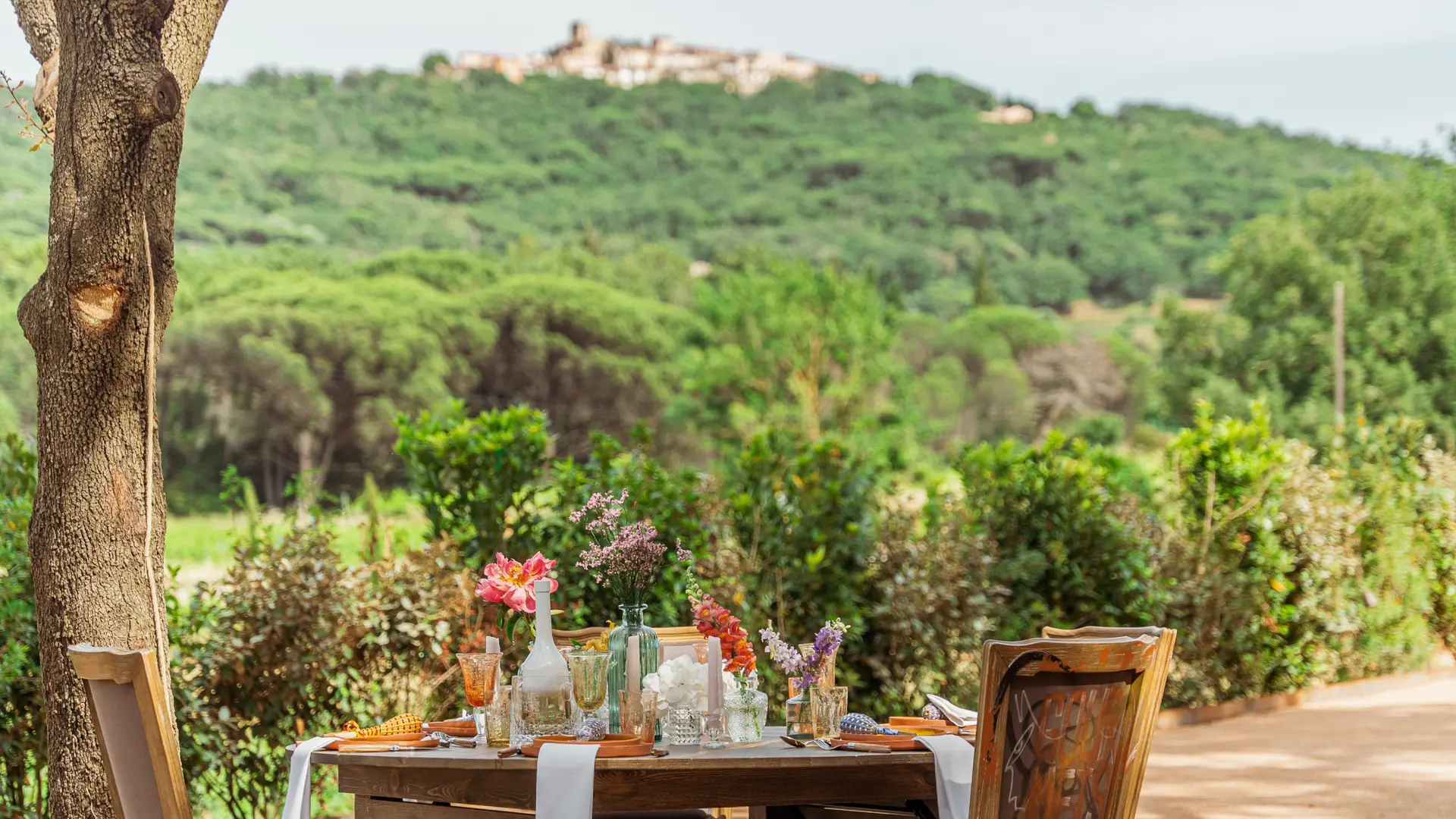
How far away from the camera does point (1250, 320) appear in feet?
98.2

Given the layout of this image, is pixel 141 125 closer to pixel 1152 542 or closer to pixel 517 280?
pixel 1152 542

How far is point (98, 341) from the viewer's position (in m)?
3.44

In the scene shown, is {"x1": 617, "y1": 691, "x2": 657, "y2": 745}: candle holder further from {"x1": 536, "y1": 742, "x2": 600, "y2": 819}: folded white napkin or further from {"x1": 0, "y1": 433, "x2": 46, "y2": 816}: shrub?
{"x1": 0, "y1": 433, "x2": 46, "y2": 816}: shrub

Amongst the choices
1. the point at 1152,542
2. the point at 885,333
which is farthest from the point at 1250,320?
the point at 1152,542

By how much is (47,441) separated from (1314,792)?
4507 mm

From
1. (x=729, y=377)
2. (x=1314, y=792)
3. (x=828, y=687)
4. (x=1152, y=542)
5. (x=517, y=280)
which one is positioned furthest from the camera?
(x=517, y=280)

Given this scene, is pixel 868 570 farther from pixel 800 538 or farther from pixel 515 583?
pixel 515 583

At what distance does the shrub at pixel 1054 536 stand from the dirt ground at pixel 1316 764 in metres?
0.72

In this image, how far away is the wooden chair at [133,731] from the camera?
2396 millimetres

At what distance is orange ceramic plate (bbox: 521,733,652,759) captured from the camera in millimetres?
2480

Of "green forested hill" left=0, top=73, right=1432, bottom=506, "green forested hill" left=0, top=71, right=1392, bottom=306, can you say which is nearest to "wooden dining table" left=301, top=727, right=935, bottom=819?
"green forested hill" left=0, top=73, right=1432, bottom=506

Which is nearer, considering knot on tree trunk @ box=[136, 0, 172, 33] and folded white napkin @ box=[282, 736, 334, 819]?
folded white napkin @ box=[282, 736, 334, 819]

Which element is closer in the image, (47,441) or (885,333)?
(47,441)

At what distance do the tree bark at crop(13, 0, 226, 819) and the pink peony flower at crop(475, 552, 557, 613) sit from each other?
1.28m
